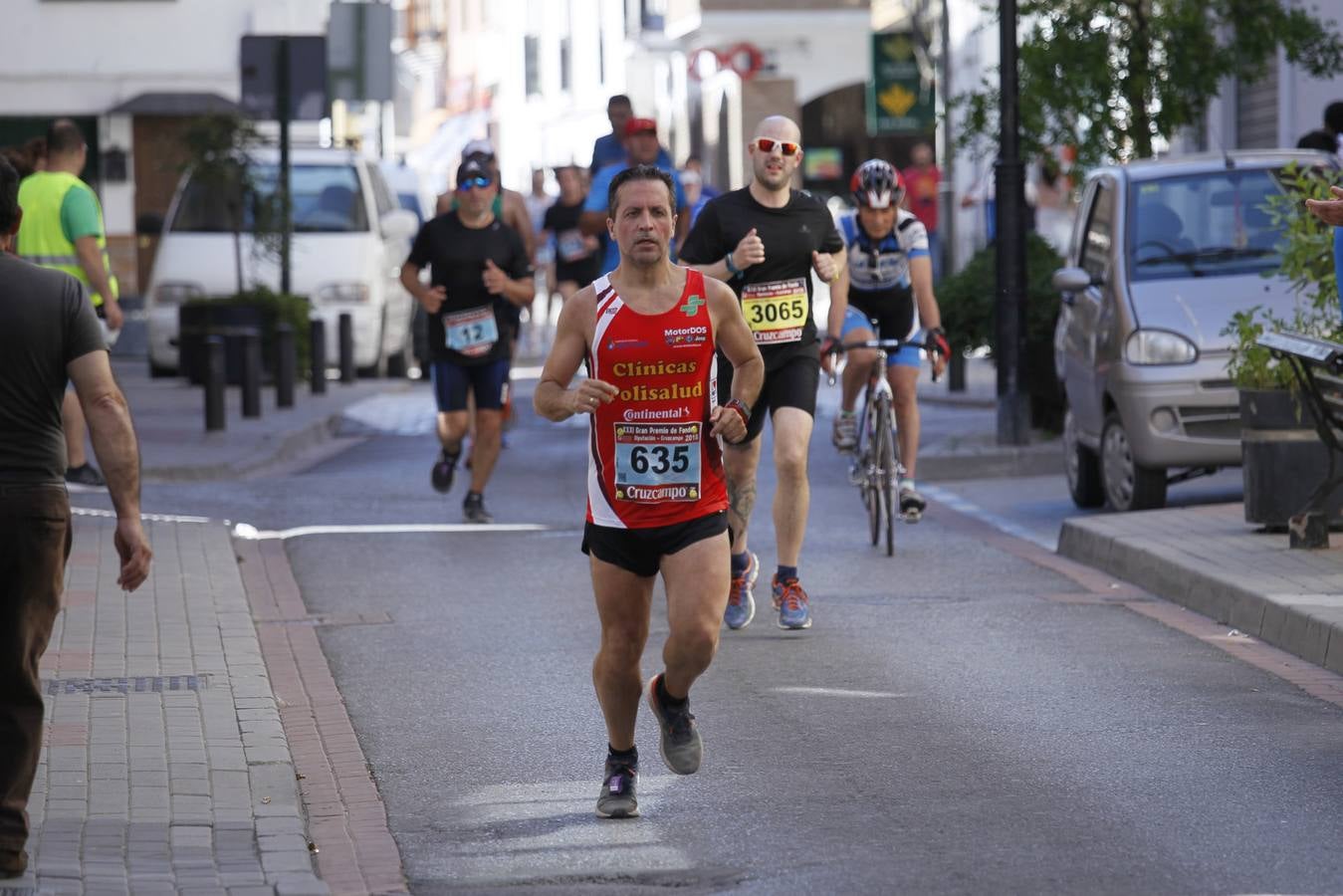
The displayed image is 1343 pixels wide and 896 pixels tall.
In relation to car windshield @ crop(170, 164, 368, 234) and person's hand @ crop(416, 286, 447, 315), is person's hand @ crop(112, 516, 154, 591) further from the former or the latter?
car windshield @ crop(170, 164, 368, 234)

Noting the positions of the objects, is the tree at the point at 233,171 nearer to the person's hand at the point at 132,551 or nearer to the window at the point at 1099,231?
the window at the point at 1099,231

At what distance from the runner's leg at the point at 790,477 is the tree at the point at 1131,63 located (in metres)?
9.35

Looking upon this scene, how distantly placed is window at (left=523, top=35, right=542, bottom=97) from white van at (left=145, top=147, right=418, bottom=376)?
45795 millimetres

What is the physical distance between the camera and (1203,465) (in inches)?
533

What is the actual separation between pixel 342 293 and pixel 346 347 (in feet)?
1.97

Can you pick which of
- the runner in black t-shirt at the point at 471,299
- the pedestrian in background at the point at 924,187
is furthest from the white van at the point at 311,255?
the runner in black t-shirt at the point at 471,299


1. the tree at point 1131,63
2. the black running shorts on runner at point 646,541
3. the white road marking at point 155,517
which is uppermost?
the tree at point 1131,63

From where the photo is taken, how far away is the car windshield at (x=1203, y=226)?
46.5 ft

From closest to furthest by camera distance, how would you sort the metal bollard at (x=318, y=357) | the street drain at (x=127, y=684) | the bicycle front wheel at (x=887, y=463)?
the street drain at (x=127, y=684) → the bicycle front wheel at (x=887, y=463) → the metal bollard at (x=318, y=357)

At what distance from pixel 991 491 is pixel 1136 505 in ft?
7.69

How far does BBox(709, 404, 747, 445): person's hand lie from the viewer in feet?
22.4

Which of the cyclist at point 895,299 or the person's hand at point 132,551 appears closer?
the person's hand at point 132,551

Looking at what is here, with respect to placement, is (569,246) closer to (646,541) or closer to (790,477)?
(790,477)

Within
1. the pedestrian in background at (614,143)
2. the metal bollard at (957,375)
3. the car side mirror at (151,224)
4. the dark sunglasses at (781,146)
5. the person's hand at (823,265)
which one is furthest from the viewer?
the car side mirror at (151,224)
